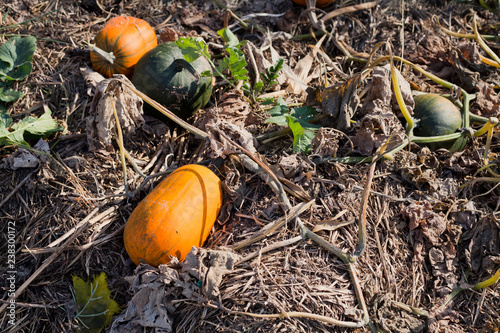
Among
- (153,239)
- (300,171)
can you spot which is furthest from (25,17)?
(300,171)

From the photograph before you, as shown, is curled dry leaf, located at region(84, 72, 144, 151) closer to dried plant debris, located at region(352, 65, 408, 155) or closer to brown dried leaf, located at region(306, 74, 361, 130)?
brown dried leaf, located at region(306, 74, 361, 130)

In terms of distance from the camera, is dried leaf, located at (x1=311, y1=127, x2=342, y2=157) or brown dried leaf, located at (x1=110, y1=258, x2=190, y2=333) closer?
brown dried leaf, located at (x1=110, y1=258, x2=190, y2=333)

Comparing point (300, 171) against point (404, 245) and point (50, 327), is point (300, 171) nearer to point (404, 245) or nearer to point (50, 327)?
point (404, 245)

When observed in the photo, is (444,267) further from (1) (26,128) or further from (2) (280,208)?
(1) (26,128)

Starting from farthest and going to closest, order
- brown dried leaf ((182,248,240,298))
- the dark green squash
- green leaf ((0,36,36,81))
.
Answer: green leaf ((0,36,36,81)) < the dark green squash < brown dried leaf ((182,248,240,298))

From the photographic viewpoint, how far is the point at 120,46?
3561 mm

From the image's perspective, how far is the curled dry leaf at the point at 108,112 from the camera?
3.07 meters

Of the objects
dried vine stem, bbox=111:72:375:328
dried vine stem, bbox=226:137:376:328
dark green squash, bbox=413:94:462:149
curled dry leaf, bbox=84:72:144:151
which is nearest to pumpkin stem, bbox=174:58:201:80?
curled dry leaf, bbox=84:72:144:151

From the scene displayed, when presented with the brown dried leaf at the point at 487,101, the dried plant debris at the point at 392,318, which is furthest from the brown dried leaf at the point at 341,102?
the dried plant debris at the point at 392,318

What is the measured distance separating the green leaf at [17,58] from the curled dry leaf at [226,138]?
1956 mm

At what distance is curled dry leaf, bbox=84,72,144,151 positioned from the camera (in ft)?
10.1

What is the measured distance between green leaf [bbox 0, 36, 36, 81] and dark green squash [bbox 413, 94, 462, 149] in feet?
11.9

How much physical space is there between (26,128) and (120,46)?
3.70 ft

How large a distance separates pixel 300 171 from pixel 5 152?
2518 millimetres
